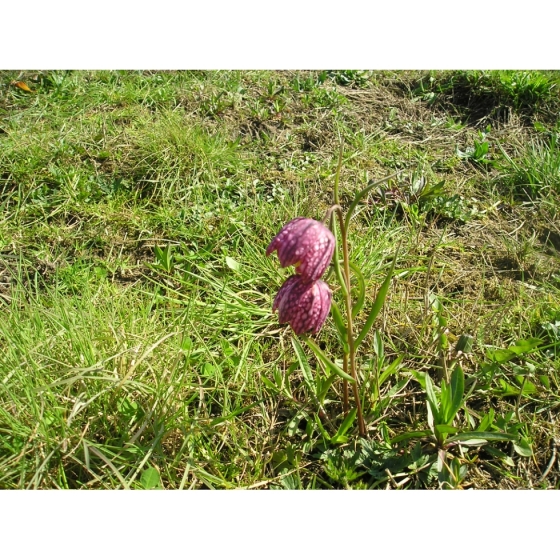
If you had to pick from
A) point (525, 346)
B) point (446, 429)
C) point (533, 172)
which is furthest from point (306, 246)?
point (533, 172)

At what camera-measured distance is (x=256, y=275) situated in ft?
5.57

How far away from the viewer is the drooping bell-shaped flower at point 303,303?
0.97 m

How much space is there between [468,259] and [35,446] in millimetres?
1373

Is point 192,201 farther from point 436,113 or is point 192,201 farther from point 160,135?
point 436,113

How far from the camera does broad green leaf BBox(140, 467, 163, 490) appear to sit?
1.14 m

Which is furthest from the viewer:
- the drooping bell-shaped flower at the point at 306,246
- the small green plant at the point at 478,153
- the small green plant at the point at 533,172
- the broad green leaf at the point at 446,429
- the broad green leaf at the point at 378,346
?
the small green plant at the point at 478,153

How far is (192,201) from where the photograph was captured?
6.55 ft

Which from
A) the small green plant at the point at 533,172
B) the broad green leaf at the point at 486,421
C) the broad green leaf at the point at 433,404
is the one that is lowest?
the broad green leaf at the point at 486,421

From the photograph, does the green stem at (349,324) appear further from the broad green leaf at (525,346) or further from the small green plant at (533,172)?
the small green plant at (533,172)

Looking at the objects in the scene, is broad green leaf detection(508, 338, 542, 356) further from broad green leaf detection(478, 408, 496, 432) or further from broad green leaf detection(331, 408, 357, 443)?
broad green leaf detection(331, 408, 357, 443)

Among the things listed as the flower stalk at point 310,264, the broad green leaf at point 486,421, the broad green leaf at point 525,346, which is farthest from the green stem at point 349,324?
the broad green leaf at point 525,346

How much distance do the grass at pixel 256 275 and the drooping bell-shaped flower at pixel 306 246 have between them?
403 millimetres

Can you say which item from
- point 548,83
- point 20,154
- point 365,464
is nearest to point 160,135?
point 20,154

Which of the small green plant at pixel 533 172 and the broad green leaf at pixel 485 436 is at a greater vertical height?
the small green plant at pixel 533 172
